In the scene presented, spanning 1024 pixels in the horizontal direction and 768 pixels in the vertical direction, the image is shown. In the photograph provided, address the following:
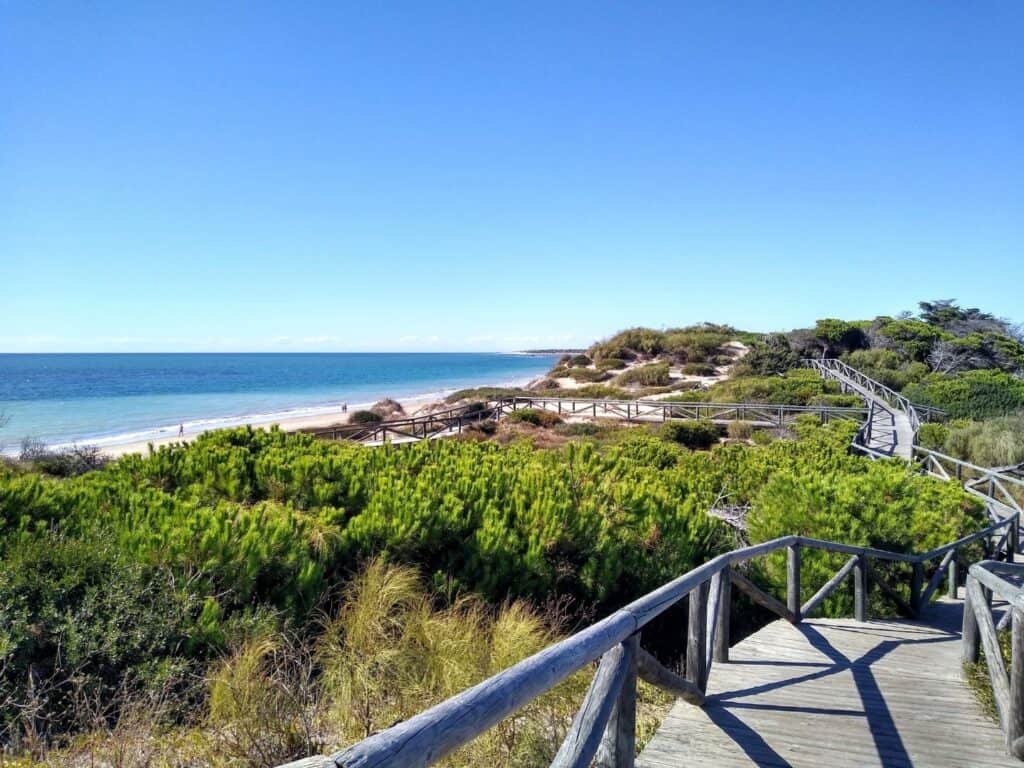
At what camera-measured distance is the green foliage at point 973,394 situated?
25250 millimetres

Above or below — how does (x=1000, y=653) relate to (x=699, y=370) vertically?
below

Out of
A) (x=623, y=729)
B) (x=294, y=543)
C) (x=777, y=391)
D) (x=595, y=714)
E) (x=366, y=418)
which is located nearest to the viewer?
(x=595, y=714)

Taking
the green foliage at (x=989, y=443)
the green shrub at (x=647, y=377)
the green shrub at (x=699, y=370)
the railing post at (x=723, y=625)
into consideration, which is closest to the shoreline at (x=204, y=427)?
the green shrub at (x=647, y=377)

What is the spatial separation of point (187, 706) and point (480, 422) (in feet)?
66.8

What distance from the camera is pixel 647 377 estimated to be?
4016 centimetres

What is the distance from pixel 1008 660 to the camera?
4.48 m

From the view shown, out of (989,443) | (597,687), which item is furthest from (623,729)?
(989,443)

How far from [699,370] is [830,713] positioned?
41.1 meters

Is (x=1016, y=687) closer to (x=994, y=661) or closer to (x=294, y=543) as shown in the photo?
(x=994, y=661)

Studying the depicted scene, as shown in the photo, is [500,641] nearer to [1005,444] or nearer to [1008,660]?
[1008,660]

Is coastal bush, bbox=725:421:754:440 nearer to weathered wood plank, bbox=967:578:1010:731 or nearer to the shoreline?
the shoreline

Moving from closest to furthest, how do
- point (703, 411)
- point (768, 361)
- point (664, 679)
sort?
point (664, 679) < point (703, 411) < point (768, 361)

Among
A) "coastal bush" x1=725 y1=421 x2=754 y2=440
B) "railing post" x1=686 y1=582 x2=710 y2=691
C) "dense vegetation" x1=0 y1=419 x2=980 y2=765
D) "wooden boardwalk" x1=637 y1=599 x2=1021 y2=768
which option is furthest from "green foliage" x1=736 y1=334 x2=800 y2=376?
"railing post" x1=686 y1=582 x2=710 y2=691

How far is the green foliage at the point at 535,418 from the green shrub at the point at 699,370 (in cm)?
1995
